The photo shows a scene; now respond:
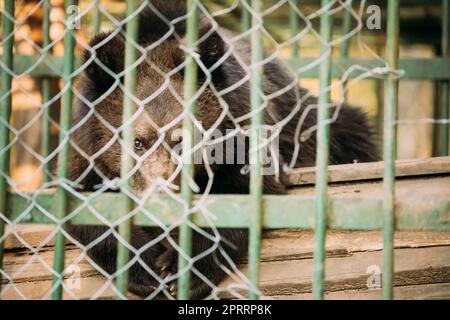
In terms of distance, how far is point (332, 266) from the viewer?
106 inches

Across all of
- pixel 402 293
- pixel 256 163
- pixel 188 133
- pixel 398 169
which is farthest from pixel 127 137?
pixel 398 169

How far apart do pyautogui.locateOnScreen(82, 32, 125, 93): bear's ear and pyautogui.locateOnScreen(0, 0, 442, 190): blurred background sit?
4.07ft

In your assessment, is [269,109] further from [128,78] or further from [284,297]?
[128,78]

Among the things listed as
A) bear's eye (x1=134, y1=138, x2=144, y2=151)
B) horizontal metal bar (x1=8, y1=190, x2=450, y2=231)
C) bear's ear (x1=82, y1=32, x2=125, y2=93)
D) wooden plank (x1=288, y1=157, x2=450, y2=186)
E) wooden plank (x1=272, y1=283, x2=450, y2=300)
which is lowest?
wooden plank (x1=272, y1=283, x2=450, y2=300)

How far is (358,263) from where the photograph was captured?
2688 mm

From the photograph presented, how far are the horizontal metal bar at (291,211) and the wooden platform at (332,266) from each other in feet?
1.71

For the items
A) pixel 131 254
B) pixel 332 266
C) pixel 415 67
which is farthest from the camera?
pixel 415 67

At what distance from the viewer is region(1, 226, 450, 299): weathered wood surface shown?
103 inches

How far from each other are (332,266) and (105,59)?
Answer: 171cm

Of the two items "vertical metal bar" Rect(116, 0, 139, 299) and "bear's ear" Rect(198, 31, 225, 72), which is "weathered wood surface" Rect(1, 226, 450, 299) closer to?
"vertical metal bar" Rect(116, 0, 139, 299)

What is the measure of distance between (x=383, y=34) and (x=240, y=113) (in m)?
5.87

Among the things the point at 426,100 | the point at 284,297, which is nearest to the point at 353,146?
the point at 284,297

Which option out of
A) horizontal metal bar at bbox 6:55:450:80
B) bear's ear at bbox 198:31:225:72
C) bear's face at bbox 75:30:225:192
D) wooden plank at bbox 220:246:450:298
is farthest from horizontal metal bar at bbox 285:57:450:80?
wooden plank at bbox 220:246:450:298

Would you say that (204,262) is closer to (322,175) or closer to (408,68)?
(322,175)
